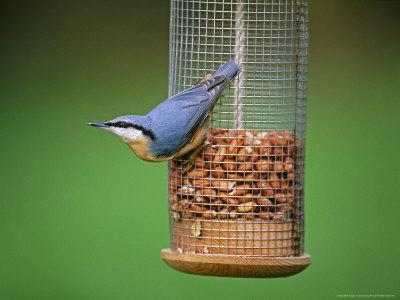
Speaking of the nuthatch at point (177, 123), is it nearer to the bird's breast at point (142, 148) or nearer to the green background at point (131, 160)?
the bird's breast at point (142, 148)

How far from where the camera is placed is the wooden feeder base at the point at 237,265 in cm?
473

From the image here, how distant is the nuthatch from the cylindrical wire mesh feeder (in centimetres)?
15

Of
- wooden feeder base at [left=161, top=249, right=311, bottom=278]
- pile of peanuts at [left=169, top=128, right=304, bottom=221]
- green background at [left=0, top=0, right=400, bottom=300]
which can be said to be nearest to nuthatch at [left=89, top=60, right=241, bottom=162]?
pile of peanuts at [left=169, top=128, right=304, bottom=221]

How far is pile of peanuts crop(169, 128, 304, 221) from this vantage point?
4941mm

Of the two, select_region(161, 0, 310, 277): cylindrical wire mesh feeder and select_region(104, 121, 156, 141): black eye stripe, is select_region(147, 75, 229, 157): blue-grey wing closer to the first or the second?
select_region(104, 121, 156, 141): black eye stripe

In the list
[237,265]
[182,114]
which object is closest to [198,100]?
[182,114]
